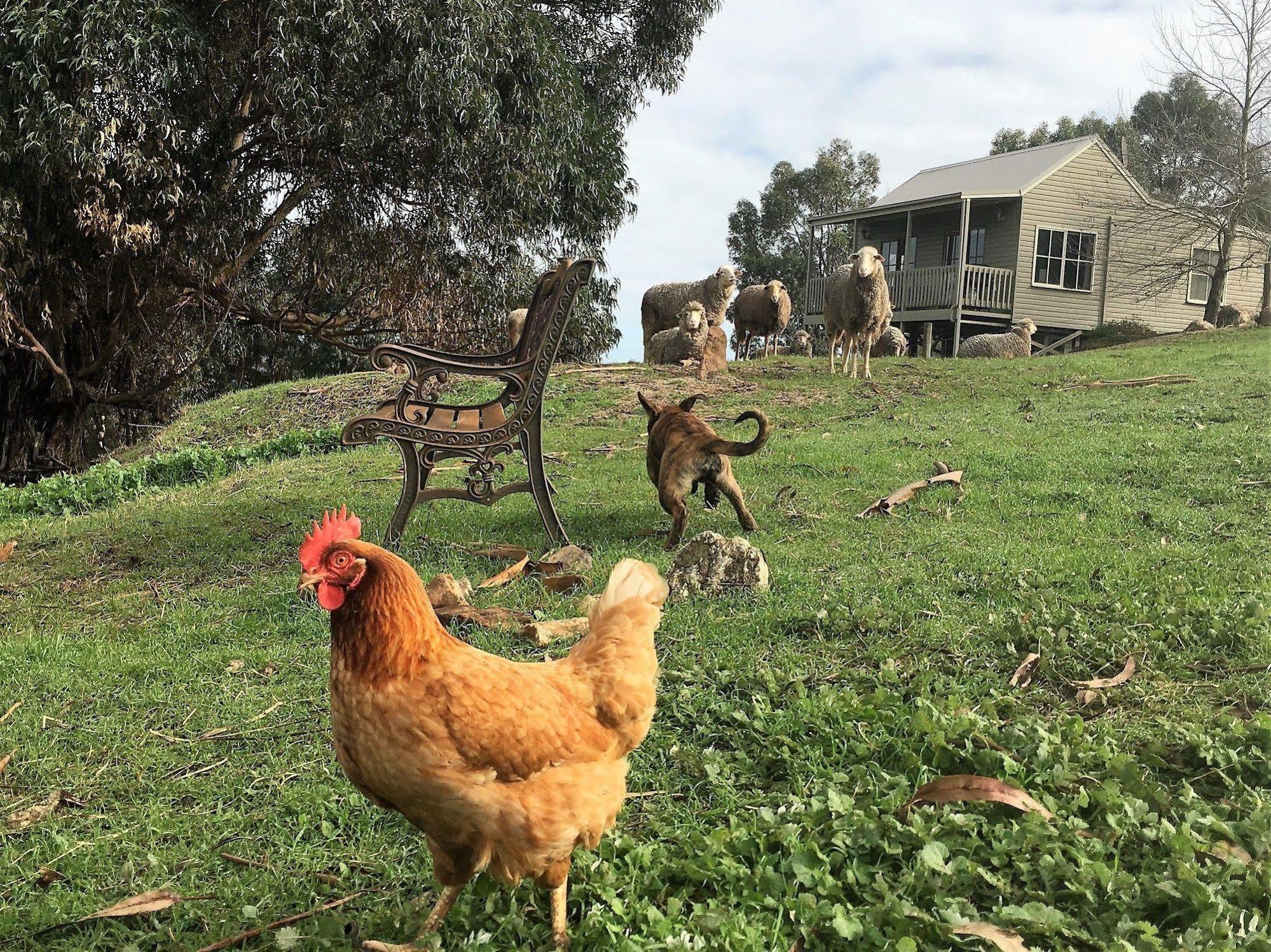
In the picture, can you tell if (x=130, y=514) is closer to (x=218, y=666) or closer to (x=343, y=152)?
(x=218, y=666)

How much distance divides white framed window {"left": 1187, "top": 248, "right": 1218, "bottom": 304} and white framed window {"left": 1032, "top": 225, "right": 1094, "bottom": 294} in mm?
3204

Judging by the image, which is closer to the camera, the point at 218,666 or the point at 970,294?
the point at 218,666

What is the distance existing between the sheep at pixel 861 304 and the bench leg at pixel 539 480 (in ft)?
29.4

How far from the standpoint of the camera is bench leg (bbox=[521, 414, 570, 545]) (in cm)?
593

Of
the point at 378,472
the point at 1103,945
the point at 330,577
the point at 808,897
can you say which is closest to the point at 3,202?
the point at 378,472

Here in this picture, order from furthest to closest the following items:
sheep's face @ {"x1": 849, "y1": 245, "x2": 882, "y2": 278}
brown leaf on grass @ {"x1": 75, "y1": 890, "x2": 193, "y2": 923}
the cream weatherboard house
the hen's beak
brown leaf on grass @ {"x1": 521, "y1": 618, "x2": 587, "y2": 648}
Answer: the cream weatherboard house
sheep's face @ {"x1": 849, "y1": 245, "x2": 882, "y2": 278}
brown leaf on grass @ {"x1": 521, "y1": 618, "x2": 587, "y2": 648}
brown leaf on grass @ {"x1": 75, "y1": 890, "x2": 193, "y2": 923}
the hen's beak

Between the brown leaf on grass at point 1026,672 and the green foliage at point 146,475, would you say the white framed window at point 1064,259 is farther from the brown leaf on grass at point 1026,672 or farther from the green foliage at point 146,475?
the brown leaf on grass at point 1026,672

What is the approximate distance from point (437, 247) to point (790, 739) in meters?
14.1

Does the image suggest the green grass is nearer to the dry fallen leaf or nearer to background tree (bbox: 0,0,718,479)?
the dry fallen leaf

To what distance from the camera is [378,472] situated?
899cm

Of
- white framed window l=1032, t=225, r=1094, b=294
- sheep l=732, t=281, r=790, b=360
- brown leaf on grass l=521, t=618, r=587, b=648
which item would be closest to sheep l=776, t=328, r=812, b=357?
sheep l=732, t=281, r=790, b=360

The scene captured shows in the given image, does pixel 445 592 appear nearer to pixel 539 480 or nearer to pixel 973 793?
pixel 539 480

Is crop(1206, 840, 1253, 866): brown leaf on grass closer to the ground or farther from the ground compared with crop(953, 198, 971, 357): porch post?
closer to the ground

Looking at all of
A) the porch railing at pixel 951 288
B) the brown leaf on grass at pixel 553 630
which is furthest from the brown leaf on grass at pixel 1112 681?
the porch railing at pixel 951 288
